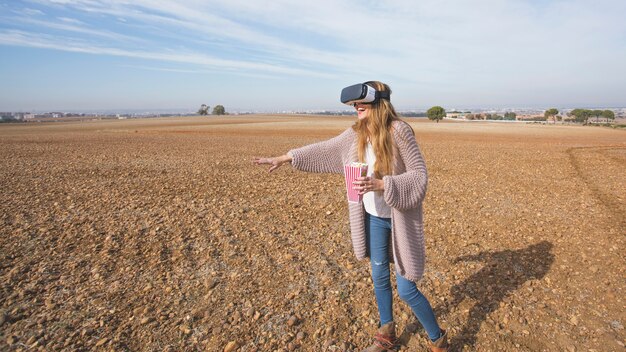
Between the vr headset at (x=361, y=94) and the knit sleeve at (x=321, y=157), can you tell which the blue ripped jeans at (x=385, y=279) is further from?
the vr headset at (x=361, y=94)

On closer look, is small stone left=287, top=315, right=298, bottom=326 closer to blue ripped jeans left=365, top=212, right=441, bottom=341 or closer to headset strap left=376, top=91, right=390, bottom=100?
blue ripped jeans left=365, top=212, right=441, bottom=341

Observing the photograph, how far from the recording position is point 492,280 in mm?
4859

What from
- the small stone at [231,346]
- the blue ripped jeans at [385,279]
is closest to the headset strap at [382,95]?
the blue ripped jeans at [385,279]

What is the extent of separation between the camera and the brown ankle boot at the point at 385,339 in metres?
3.35

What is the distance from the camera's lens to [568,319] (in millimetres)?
3953

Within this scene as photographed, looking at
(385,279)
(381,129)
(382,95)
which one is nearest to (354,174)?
(381,129)

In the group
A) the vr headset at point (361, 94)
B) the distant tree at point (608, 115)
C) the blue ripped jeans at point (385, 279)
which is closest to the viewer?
the vr headset at point (361, 94)

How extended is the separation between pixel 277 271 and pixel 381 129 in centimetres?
319

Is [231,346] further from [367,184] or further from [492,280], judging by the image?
[492,280]

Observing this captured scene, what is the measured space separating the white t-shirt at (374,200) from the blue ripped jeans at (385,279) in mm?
65

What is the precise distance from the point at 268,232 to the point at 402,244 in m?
4.23

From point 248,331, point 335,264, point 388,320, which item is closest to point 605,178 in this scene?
point 335,264

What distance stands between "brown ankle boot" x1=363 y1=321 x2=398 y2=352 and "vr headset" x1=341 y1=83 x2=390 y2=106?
2.11 metres

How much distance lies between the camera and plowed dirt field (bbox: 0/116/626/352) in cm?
373
